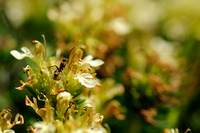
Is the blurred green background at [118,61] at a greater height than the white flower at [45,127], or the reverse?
the blurred green background at [118,61]

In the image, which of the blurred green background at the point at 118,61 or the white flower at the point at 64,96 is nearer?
the white flower at the point at 64,96

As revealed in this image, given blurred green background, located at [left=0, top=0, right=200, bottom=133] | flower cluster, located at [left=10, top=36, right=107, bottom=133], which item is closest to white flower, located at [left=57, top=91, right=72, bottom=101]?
flower cluster, located at [left=10, top=36, right=107, bottom=133]

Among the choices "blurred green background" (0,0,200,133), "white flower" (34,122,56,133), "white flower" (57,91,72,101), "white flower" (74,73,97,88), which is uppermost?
"blurred green background" (0,0,200,133)

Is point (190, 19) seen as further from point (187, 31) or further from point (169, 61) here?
point (169, 61)

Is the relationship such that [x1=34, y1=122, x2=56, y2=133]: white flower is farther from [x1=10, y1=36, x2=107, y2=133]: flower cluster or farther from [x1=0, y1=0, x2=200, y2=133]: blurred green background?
[x1=0, y1=0, x2=200, y2=133]: blurred green background

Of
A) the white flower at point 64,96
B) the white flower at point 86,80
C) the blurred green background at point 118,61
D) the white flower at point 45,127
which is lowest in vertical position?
the white flower at point 45,127

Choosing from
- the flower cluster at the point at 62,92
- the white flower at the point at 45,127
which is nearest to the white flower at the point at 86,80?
the flower cluster at the point at 62,92

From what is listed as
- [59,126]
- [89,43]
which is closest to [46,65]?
[59,126]

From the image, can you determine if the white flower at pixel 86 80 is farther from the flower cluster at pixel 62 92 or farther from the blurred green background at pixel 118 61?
the blurred green background at pixel 118 61
